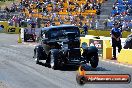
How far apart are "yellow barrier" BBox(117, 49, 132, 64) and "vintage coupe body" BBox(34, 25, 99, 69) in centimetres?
330

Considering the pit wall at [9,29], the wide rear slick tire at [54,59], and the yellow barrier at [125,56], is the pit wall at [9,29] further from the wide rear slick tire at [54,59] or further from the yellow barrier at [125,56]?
the wide rear slick tire at [54,59]

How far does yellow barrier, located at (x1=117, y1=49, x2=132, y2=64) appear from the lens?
75.9 ft

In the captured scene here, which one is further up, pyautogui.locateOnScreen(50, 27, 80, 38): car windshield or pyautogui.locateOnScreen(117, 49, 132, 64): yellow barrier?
pyautogui.locateOnScreen(50, 27, 80, 38): car windshield

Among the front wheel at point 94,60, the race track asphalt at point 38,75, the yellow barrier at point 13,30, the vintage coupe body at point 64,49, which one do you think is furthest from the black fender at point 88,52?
the yellow barrier at point 13,30

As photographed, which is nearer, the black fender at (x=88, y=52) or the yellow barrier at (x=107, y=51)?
the black fender at (x=88, y=52)

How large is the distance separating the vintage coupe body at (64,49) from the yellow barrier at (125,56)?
3303 mm

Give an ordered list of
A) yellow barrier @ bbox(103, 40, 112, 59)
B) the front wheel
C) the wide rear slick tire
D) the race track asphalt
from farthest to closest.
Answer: yellow barrier @ bbox(103, 40, 112, 59)
the front wheel
the wide rear slick tire
the race track asphalt

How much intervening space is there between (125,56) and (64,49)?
4760 mm

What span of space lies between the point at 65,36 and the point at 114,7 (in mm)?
28649

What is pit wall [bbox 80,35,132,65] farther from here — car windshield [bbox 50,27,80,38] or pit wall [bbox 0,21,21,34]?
pit wall [bbox 0,21,21,34]

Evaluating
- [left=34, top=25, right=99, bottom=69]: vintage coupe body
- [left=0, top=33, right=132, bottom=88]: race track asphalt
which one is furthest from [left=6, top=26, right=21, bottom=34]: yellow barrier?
[left=34, top=25, right=99, bottom=69]: vintage coupe body

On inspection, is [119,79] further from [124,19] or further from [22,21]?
[22,21]

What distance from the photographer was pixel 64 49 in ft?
65.5

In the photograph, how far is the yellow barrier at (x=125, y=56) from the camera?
23.1 meters
